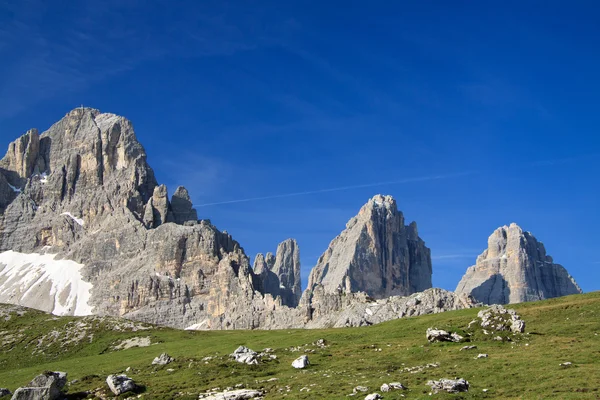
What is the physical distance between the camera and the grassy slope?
4181 cm

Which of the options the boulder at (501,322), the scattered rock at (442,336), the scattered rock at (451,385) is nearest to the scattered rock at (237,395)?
the scattered rock at (451,385)

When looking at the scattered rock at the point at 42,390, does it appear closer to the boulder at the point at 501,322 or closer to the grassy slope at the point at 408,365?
the grassy slope at the point at 408,365

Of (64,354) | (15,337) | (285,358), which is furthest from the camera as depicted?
(15,337)

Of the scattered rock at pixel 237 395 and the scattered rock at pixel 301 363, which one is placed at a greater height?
the scattered rock at pixel 301 363

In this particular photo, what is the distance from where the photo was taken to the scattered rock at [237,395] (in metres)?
46.2

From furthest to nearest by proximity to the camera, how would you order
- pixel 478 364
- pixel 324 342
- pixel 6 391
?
pixel 324 342, pixel 6 391, pixel 478 364

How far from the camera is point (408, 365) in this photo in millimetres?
51844

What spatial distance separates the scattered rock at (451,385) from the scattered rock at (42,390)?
26.6m

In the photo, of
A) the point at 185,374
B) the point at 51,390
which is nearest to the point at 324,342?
the point at 185,374

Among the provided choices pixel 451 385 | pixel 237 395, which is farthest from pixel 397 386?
pixel 237 395

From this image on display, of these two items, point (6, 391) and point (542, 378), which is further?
point (6, 391)

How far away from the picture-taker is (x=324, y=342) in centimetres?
6906

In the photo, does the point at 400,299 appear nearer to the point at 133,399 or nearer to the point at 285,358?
the point at 285,358

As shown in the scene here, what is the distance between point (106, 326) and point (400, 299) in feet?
181
